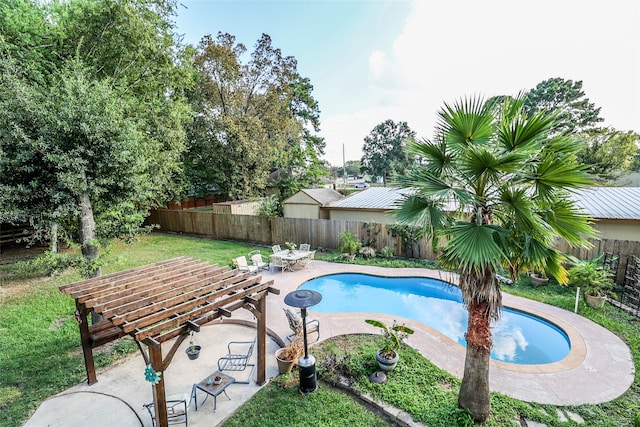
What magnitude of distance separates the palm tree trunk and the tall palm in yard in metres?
0.01

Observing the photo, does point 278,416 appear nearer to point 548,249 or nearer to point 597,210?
point 548,249

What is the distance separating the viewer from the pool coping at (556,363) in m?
4.71

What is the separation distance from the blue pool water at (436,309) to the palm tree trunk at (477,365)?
282 centimetres

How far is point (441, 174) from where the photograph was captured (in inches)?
165

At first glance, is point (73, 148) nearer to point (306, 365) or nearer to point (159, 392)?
point (159, 392)

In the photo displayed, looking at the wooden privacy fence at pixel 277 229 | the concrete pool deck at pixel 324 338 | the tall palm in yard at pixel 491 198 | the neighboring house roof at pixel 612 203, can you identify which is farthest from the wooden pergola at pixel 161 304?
the neighboring house roof at pixel 612 203

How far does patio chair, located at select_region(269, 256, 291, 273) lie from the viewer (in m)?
11.4

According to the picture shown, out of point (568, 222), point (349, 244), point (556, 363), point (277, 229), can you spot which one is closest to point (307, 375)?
point (568, 222)

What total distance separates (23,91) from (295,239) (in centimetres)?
1090

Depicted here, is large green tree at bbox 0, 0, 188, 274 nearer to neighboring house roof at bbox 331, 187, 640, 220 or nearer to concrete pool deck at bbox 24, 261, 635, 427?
concrete pool deck at bbox 24, 261, 635, 427

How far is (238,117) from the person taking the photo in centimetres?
2027

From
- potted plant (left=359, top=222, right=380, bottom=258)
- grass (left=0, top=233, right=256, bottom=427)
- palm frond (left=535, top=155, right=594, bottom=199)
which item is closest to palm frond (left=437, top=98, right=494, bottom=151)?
palm frond (left=535, top=155, right=594, bottom=199)

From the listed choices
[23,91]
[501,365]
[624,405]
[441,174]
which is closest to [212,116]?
[23,91]

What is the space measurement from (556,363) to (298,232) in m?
10.9
